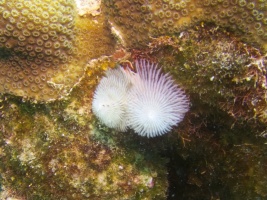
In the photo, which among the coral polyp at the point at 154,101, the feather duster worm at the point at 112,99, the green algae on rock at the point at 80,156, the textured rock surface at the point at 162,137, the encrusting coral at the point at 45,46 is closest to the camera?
the textured rock surface at the point at 162,137

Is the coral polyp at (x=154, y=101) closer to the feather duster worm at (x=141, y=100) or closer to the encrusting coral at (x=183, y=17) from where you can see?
the feather duster worm at (x=141, y=100)

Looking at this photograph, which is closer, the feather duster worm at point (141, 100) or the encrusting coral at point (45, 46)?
the feather duster worm at point (141, 100)

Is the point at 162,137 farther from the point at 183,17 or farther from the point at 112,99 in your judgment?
the point at 183,17

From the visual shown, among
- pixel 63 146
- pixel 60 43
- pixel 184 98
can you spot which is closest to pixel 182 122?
pixel 184 98

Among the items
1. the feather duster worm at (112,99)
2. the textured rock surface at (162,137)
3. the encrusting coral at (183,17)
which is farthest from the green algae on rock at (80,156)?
the encrusting coral at (183,17)

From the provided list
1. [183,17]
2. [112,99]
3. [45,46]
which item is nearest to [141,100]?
[112,99]

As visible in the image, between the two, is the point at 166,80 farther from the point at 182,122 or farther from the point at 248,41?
the point at 248,41

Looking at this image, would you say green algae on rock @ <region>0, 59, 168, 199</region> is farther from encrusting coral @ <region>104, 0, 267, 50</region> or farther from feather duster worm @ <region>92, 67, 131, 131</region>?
encrusting coral @ <region>104, 0, 267, 50</region>
